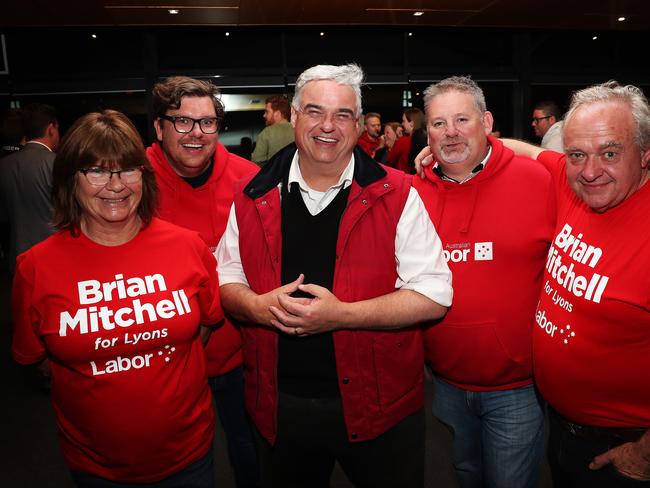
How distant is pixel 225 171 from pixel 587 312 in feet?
4.86

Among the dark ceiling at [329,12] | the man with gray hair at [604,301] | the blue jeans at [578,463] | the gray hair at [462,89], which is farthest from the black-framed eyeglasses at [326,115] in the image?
the dark ceiling at [329,12]

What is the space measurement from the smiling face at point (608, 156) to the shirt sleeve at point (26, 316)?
1.69 meters

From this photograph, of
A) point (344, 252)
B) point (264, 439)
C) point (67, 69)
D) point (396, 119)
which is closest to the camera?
point (344, 252)

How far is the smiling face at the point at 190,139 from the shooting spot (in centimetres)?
198

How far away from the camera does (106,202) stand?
153 cm

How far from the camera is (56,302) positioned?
1452 mm

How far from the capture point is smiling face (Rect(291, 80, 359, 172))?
5.33 ft

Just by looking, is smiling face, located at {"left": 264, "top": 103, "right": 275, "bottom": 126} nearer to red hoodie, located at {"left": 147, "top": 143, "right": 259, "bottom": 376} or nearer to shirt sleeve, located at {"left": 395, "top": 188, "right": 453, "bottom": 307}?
red hoodie, located at {"left": 147, "top": 143, "right": 259, "bottom": 376}

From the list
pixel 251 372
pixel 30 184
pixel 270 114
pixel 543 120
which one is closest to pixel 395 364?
pixel 251 372

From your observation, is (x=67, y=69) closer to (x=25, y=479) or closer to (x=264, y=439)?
(x=25, y=479)

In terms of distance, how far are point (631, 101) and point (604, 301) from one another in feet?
1.99

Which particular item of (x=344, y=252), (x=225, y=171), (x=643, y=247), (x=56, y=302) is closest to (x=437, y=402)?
(x=344, y=252)

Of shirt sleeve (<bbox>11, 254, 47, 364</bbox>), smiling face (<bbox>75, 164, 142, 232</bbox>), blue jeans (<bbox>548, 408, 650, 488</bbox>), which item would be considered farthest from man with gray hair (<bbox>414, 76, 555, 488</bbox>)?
shirt sleeve (<bbox>11, 254, 47, 364</bbox>)

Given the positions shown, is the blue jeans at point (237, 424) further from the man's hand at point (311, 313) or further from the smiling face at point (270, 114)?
the smiling face at point (270, 114)
